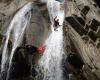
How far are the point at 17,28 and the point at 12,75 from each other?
1668mm

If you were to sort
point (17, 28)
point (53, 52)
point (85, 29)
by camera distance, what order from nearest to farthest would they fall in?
point (85, 29) → point (53, 52) → point (17, 28)

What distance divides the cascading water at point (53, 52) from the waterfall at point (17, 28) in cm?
81

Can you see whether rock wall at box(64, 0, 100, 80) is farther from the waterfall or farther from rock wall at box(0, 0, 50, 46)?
the waterfall

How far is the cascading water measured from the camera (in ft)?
32.3

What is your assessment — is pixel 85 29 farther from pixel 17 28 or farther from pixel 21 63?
pixel 21 63

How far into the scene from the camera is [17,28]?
33.1ft

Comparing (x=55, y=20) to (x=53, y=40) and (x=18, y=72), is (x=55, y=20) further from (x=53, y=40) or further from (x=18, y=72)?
(x=18, y=72)

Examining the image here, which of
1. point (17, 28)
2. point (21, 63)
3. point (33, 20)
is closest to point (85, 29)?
point (33, 20)

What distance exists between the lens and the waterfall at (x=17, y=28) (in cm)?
997

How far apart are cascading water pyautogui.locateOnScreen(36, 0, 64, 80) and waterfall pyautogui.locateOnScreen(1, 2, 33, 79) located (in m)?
0.81

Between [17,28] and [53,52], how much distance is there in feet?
5.07

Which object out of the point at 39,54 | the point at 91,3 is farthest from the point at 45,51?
the point at 91,3

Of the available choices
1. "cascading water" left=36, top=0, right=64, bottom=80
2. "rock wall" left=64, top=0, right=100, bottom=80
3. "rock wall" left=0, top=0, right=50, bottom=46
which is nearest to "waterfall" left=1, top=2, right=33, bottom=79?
"rock wall" left=0, top=0, right=50, bottom=46

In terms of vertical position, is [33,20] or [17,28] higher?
[33,20]
